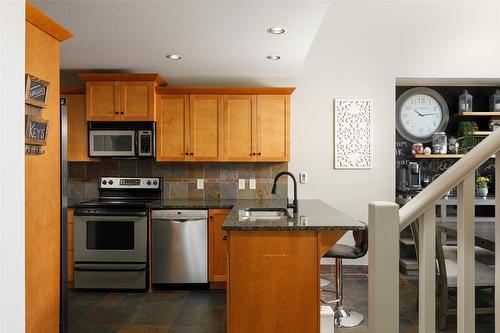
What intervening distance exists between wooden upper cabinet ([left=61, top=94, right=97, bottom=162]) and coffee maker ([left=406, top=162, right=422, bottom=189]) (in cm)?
388

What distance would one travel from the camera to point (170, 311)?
3.31m

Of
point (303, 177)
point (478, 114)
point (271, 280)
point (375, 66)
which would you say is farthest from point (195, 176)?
point (478, 114)

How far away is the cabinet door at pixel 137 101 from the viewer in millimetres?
4074

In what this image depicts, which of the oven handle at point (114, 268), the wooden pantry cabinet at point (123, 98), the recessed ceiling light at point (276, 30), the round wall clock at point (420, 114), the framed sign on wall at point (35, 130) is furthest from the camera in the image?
the round wall clock at point (420, 114)

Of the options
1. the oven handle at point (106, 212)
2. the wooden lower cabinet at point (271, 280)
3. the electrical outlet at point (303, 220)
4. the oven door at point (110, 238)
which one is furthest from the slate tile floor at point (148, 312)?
the electrical outlet at point (303, 220)

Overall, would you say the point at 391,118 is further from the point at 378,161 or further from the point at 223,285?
the point at 223,285

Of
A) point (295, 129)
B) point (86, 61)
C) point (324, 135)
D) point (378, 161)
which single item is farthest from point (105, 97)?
point (378, 161)

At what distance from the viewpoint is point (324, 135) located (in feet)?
14.8

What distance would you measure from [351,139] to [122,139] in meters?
2.71

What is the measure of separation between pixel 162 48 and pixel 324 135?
219 centimetres

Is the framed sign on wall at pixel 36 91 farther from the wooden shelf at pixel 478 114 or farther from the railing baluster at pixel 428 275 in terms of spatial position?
the wooden shelf at pixel 478 114

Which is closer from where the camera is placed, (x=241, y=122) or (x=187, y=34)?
(x=187, y=34)

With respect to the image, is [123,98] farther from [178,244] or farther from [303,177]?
[303,177]

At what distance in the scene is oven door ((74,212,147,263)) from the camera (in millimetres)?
3779
